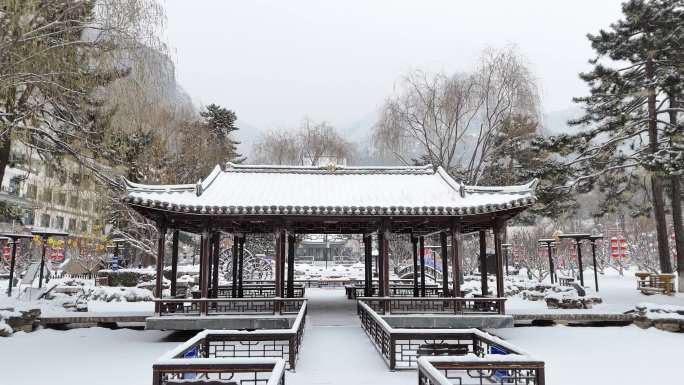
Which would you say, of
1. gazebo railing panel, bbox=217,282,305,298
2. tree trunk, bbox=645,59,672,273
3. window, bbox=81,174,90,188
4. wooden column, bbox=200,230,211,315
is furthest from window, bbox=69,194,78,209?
tree trunk, bbox=645,59,672,273

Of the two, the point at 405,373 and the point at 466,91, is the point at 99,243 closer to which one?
the point at 466,91

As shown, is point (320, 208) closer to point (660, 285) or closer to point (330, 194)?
point (330, 194)

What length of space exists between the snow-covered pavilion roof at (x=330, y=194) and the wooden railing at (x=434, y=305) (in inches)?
90.8

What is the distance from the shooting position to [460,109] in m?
23.8

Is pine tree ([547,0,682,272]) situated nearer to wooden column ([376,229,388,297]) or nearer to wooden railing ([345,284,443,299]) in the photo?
wooden railing ([345,284,443,299])

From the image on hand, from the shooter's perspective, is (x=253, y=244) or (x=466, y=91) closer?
(x=466, y=91)

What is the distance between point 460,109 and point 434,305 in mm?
13826

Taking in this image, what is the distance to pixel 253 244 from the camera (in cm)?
3416

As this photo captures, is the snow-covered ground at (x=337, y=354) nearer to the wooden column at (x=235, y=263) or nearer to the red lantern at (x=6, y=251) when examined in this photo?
the wooden column at (x=235, y=263)

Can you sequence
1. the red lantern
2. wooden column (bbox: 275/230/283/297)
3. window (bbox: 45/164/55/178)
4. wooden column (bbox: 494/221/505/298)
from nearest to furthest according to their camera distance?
window (bbox: 45/164/55/178) < wooden column (bbox: 275/230/283/297) < wooden column (bbox: 494/221/505/298) < the red lantern

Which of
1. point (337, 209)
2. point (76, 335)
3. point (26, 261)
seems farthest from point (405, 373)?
point (26, 261)

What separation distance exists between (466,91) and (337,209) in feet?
47.9

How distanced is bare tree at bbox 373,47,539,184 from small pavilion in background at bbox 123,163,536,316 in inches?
350

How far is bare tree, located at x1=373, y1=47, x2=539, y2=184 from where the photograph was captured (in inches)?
889
